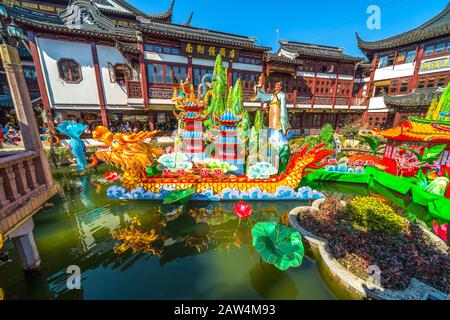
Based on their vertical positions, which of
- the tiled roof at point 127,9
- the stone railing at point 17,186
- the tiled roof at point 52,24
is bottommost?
the stone railing at point 17,186

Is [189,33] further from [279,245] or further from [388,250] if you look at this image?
[388,250]

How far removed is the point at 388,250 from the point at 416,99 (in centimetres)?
1967

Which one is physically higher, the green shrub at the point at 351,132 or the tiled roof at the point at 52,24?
the tiled roof at the point at 52,24

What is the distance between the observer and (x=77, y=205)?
7.49 m

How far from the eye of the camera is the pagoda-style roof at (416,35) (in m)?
17.3

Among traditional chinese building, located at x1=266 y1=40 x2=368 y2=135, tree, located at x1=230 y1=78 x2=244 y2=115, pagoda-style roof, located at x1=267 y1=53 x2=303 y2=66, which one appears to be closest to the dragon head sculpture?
tree, located at x1=230 y1=78 x2=244 y2=115

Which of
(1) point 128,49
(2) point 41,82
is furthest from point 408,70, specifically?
(2) point 41,82

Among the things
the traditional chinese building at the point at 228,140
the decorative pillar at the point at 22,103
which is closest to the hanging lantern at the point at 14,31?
the decorative pillar at the point at 22,103

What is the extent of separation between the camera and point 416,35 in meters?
18.6

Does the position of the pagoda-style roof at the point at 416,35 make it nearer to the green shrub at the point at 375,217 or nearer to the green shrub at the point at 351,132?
the green shrub at the point at 351,132

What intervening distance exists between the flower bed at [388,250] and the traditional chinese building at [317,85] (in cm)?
1693

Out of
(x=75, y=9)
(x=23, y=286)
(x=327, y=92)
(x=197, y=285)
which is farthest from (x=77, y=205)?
(x=327, y=92)

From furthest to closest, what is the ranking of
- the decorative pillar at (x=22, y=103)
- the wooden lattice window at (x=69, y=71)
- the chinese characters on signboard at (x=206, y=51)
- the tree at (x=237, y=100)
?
1. the chinese characters on signboard at (x=206, y=51)
2. the wooden lattice window at (x=69, y=71)
3. the tree at (x=237, y=100)
4. the decorative pillar at (x=22, y=103)

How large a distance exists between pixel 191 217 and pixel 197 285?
8.87 feet
